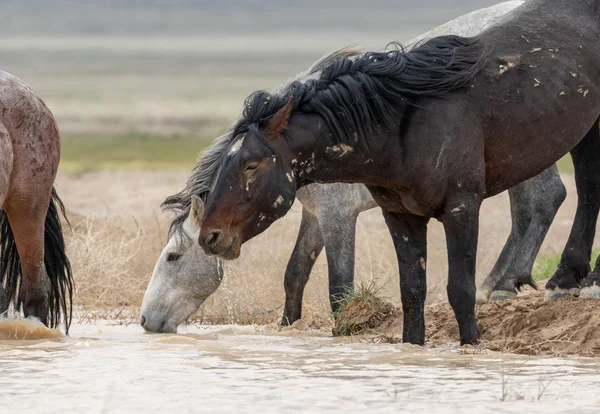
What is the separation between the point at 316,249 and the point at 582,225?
2.13 metres

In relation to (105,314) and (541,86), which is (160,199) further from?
(541,86)

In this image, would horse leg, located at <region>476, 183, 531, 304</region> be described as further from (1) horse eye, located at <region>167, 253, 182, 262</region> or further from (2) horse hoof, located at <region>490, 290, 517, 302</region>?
(1) horse eye, located at <region>167, 253, 182, 262</region>

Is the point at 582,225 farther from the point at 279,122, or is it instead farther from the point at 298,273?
the point at 279,122

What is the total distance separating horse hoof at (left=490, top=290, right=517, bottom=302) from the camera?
29.2 ft

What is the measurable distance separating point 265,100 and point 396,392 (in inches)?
79.2

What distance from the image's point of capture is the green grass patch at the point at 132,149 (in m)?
36.8

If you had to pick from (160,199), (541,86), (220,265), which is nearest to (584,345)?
(541,86)

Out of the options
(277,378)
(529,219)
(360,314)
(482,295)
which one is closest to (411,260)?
(360,314)

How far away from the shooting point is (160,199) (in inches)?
677

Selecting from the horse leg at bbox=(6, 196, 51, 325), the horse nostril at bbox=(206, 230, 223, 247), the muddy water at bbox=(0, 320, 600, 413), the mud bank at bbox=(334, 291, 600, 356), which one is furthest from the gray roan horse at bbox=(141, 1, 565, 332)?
the horse nostril at bbox=(206, 230, 223, 247)

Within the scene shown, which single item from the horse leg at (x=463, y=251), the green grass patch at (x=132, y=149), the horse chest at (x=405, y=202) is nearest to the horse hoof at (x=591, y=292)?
the horse leg at (x=463, y=251)

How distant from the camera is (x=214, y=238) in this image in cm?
667

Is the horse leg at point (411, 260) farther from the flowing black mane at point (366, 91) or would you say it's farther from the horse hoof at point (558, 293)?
the horse hoof at point (558, 293)

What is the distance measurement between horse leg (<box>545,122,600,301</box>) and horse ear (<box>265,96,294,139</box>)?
2311mm
